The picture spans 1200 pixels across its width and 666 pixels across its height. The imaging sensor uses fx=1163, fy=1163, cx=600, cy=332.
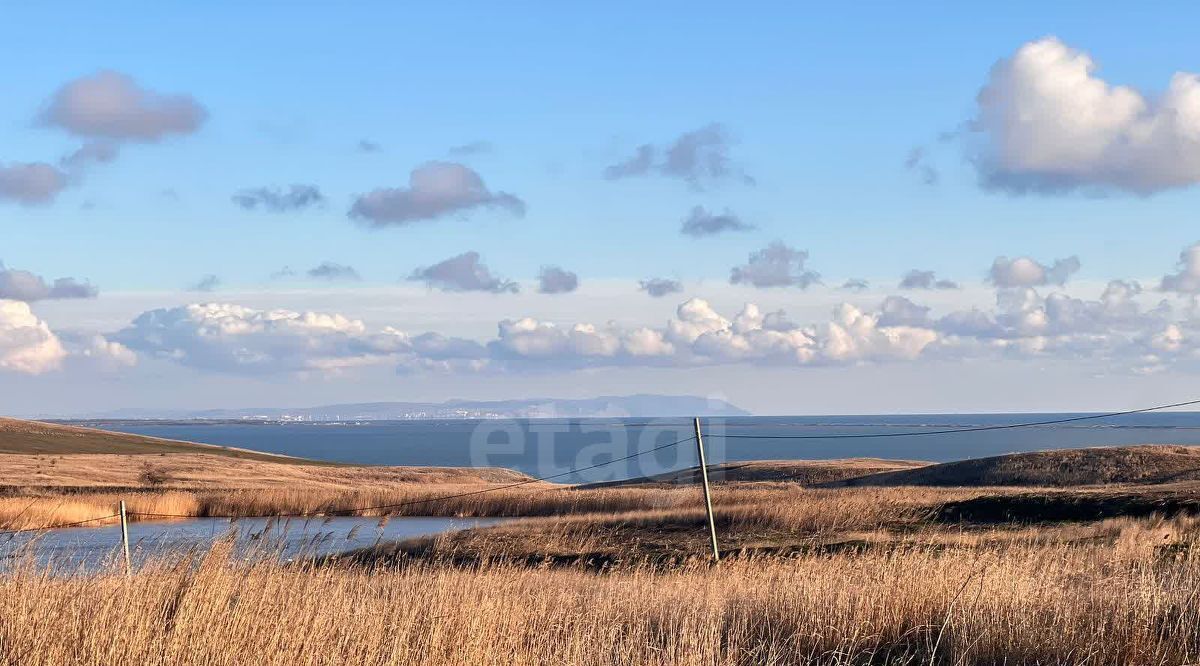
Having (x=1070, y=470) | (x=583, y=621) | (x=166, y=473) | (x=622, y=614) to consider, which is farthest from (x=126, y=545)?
(x=166, y=473)

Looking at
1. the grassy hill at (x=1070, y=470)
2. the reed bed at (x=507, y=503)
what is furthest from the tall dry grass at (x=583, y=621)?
the grassy hill at (x=1070, y=470)

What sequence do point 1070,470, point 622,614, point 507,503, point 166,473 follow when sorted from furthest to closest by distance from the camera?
point 166,473 < point 1070,470 < point 507,503 < point 622,614

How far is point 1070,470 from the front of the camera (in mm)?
45875

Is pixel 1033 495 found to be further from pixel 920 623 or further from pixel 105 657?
pixel 105 657

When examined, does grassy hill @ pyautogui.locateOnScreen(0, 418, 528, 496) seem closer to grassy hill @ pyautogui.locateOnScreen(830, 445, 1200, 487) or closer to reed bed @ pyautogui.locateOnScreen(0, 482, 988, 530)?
reed bed @ pyautogui.locateOnScreen(0, 482, 988, 530)

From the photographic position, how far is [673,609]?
1084 cm

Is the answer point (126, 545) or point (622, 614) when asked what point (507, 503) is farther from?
point (622, 614)

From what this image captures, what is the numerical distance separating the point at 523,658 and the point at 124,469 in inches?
2388

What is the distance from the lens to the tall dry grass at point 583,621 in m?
7.85

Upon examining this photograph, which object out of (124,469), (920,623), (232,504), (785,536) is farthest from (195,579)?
(124,469)

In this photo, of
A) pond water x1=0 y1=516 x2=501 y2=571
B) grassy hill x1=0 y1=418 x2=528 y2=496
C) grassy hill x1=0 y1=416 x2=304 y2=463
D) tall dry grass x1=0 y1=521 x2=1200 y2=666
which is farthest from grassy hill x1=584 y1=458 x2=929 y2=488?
tall dry grass x1=0 y1=521 x2=1200 y2=666

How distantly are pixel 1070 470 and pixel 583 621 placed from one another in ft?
132

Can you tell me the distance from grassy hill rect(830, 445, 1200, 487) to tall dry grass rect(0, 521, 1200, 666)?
34090 millimetres

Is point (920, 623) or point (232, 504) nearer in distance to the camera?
point (920, 623)
